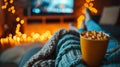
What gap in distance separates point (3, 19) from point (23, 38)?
28cm

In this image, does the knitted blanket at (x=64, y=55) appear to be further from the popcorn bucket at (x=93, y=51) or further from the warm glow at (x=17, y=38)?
the warm glow at (x=17, y=38)

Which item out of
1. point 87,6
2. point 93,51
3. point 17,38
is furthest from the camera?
point 17,38

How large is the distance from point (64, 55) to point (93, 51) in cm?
14

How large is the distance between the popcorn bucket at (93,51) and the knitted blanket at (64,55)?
0.02 metres

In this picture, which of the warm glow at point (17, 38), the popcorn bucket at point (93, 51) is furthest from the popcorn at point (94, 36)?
the warm glow at point (17, 38)

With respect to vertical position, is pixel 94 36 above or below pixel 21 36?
above

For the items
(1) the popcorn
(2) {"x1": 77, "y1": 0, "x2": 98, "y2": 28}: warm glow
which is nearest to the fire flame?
(2) {"x1": 77, "y1": 0, "x2": 98, "y2": 28}: warm glow

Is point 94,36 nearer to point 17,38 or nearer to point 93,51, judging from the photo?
point 93,51

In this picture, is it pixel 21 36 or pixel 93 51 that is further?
pixel 21 36

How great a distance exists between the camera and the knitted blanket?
30.9 inches

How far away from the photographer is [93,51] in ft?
2.48

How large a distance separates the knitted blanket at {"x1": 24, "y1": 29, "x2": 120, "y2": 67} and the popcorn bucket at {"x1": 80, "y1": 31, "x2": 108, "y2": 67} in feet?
0.08

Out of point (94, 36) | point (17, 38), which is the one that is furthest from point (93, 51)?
point (17, 38)

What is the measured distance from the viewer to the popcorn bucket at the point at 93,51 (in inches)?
29.2
